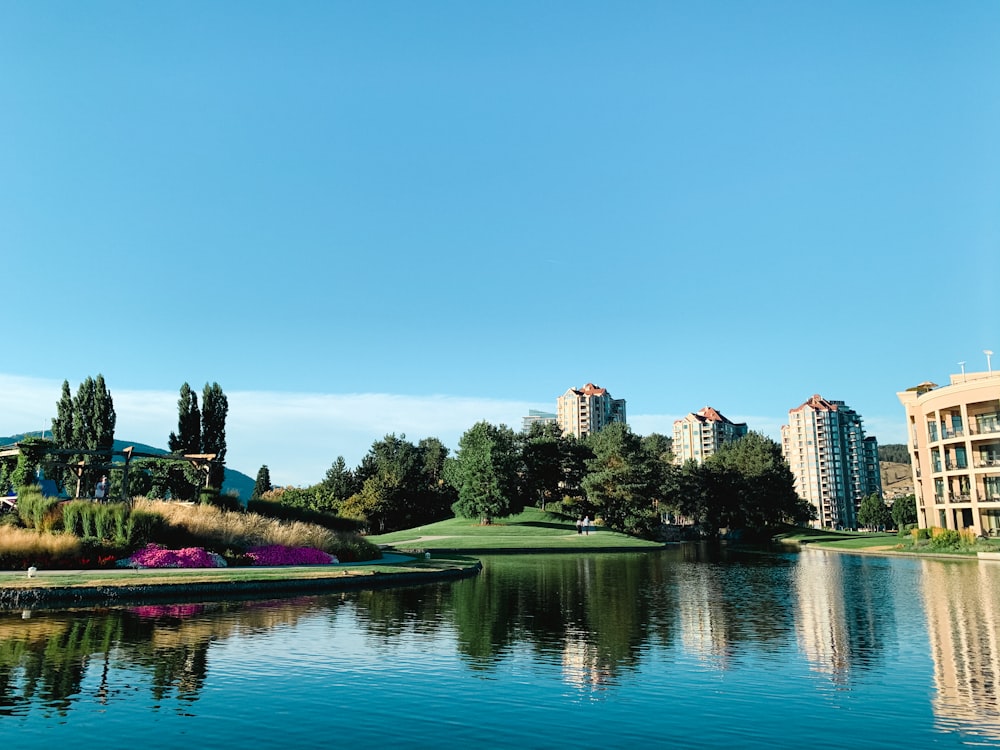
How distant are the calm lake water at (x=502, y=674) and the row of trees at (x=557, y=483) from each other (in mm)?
44922

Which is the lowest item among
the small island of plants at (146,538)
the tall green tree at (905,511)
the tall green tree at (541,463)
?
the small island of plants at (146,538)

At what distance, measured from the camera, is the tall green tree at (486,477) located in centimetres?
8844

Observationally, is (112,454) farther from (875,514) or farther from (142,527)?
(875,514)

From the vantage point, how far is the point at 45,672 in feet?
47.3

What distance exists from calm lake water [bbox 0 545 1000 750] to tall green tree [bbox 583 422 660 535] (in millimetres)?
61850

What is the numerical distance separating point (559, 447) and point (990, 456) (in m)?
56.3

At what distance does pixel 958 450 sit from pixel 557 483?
56007 millimetres

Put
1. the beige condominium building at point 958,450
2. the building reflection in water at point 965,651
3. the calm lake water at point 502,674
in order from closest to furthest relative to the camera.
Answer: the calm lake water at point 502,674 → the building reflection in water at point 965,651 → the beige condominium building at point 958,450

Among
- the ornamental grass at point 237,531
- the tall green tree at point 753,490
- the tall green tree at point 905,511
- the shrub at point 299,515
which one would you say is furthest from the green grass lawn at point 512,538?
the tall green tree at point 905,511

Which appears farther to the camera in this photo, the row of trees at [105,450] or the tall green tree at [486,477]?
the tall green tree at [486,477]

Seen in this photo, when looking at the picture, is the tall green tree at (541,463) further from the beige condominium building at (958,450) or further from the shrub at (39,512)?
the shrub at (39,512)

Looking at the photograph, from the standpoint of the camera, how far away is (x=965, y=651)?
692 inches

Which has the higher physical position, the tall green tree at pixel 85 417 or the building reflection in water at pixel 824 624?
the tall green tree at pixel 85 417

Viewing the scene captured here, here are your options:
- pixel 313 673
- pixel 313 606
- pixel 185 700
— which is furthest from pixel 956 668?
pixel 313 606
